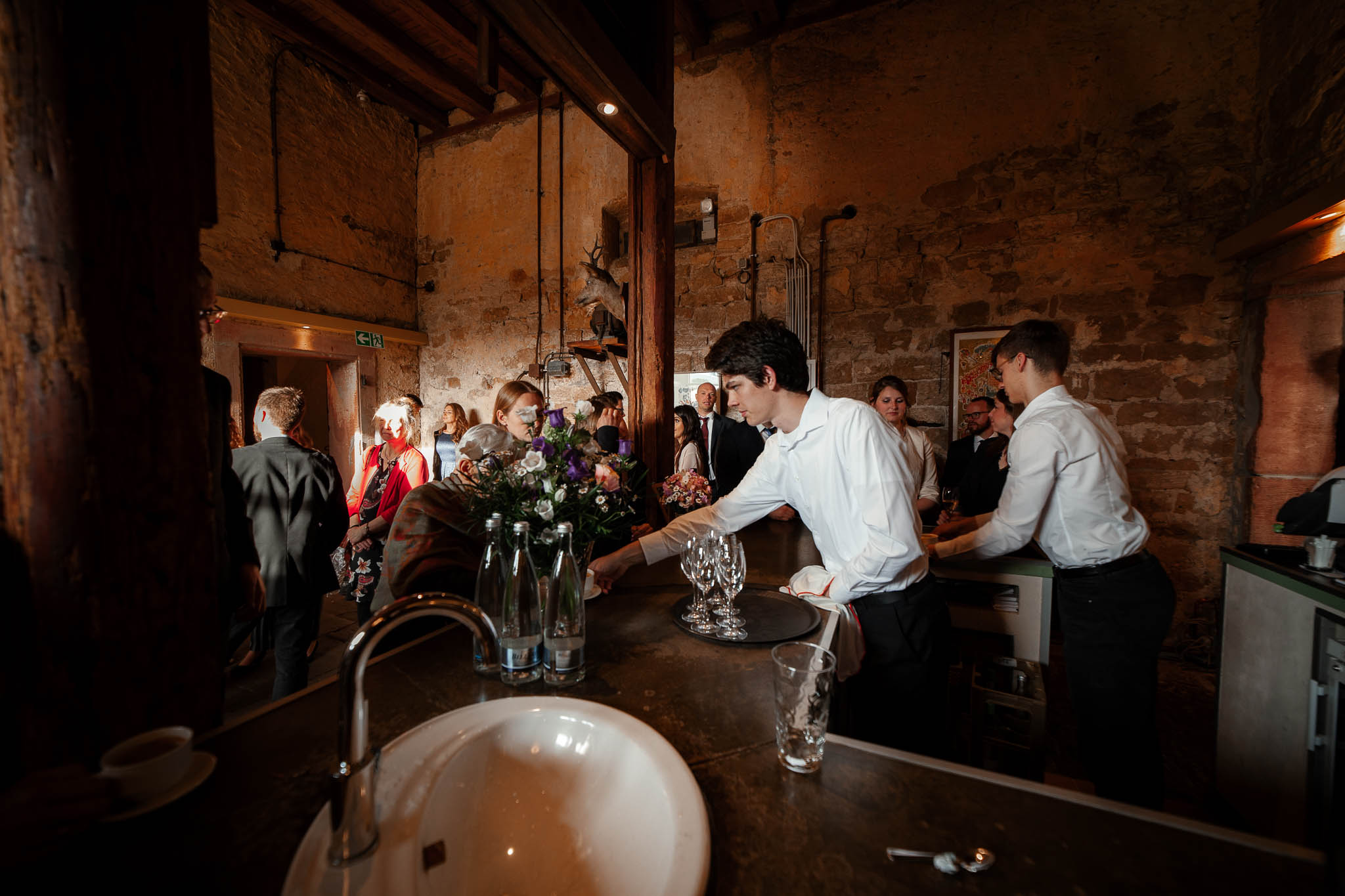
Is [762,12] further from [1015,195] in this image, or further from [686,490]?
[686,490]

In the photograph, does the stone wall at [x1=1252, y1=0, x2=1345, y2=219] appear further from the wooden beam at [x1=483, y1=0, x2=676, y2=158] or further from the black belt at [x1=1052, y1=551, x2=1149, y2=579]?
the wooden beam at [x1=483, y1=0, x2=676, y2=158]

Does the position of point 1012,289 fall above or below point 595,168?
below

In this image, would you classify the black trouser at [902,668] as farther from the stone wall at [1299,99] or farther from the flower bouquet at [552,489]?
the stone wall at [1299,99]

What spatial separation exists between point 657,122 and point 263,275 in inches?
197

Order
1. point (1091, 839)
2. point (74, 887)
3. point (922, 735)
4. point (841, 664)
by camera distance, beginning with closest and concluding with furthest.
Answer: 1. point (74, 887)
2. point (1091, 839)
3. point (841, 664)
4. point (922, 735)

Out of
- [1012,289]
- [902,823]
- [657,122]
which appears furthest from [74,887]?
[1012,289]

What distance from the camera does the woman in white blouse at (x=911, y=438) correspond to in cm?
363

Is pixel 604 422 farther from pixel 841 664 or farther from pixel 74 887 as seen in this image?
pixel 74 887

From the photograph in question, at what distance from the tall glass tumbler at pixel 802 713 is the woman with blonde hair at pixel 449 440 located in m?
4.26

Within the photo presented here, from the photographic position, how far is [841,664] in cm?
164

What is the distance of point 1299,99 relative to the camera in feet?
10.0

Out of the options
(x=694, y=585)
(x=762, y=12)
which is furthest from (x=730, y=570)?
(x=762, y=12)

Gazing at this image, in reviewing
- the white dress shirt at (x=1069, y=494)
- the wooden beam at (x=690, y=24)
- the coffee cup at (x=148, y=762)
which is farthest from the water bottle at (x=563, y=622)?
the wooden beam at (x=690, y=24)

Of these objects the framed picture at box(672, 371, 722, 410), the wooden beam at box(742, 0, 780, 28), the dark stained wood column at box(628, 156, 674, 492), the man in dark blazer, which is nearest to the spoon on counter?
the dark stained wood column at box(628, 156, 674, 492)
